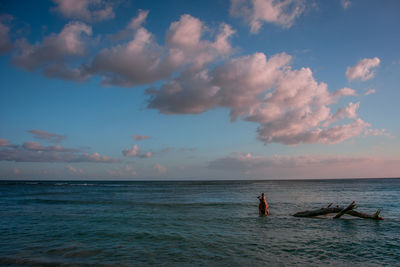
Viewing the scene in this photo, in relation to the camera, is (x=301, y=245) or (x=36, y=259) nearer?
(x=36, y=259)

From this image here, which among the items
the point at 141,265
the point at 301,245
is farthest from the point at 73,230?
the point at 301,245

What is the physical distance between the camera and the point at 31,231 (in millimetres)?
17406

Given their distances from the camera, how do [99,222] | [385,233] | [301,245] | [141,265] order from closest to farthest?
[141,265] → [301,245] → [385,233] → [99,222]

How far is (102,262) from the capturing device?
11203 mm

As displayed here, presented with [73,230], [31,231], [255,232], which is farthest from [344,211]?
[31,231]

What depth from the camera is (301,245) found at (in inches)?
544

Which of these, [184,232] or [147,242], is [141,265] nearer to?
[147,242]

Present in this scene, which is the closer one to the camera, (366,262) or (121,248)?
(366,262)

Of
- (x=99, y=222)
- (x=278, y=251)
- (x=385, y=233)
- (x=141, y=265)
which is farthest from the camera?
(x=99, y=222)

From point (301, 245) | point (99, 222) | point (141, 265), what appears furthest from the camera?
point (99, 222)

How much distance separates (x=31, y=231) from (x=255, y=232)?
15.5m

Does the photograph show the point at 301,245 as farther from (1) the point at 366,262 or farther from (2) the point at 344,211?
(2) the point at 344,211

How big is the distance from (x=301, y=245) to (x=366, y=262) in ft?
10.3

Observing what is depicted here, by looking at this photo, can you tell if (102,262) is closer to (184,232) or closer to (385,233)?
(184,232)
